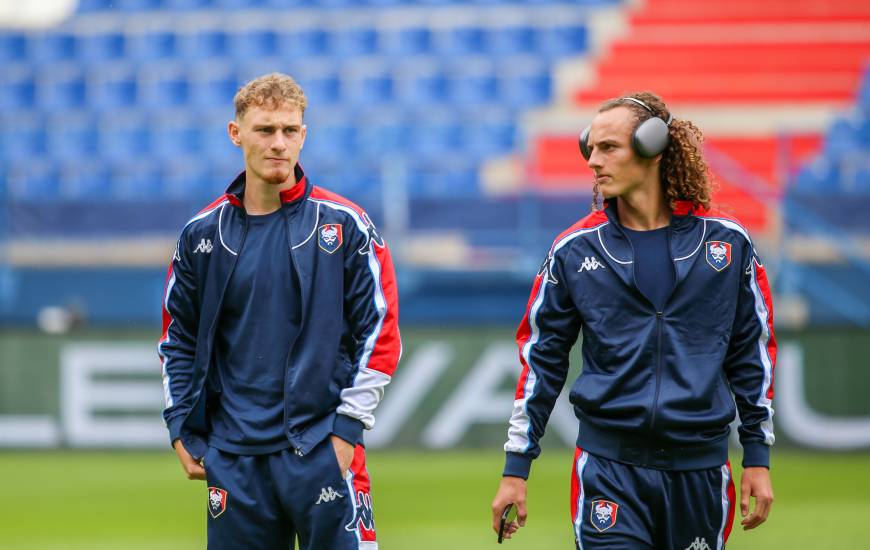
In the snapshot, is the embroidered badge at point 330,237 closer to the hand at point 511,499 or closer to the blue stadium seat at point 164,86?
the hand at point 511,499

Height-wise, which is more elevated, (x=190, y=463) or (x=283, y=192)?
(x=283, y=192)

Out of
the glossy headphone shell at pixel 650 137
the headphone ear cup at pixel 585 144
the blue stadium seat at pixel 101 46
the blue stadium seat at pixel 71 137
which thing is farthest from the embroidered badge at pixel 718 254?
the blue stadium seat at pixel 101 46

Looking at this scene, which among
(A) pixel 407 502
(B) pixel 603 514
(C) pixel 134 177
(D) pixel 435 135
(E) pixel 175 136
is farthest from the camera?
(E) pixel 175 136

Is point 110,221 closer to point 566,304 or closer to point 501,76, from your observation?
point 501,76

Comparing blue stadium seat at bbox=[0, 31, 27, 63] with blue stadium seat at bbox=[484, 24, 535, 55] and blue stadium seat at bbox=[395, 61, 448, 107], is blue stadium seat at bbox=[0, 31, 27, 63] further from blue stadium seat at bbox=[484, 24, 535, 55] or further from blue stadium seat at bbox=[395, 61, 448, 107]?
blue stadium seat at bbox=[484, 24, 535, 55]

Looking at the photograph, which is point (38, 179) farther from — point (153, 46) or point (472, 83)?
point (472, 83)

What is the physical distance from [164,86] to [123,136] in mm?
1096

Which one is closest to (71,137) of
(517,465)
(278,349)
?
(278,349)

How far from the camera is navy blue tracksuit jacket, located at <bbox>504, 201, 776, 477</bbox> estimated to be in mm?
3566

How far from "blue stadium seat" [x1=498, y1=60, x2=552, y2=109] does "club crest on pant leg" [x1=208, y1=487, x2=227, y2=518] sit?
41.2 ft

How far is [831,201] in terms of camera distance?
36.2ft

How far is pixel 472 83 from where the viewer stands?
16.0 meters

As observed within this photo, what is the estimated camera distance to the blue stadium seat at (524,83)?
1598 cm

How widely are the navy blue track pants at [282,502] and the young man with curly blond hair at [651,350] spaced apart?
455mm
